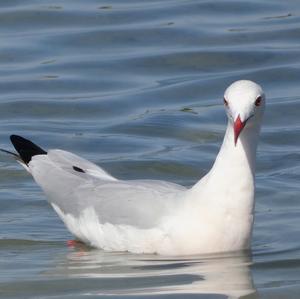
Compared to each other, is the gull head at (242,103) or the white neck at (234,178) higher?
the gull head at (242,103)

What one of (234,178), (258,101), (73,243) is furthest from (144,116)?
(258,101)

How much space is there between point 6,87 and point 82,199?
479cm

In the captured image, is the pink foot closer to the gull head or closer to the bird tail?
the bird tail

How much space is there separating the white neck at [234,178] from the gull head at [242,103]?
7.1 inches

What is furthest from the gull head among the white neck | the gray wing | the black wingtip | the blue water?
the black wingtip

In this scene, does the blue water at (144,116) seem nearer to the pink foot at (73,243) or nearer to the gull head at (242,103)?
the pink foot at (73,243)

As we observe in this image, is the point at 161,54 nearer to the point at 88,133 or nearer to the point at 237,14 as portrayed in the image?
the point at 237,14

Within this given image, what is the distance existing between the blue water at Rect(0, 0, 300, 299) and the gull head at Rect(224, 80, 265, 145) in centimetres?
84

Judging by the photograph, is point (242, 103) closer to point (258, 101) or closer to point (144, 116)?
point (258, 101)

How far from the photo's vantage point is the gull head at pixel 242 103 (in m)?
7.92

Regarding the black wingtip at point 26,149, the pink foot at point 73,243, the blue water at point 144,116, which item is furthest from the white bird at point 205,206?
the black wingtip at point 26,149

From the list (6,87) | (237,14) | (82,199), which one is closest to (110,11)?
(237,14)

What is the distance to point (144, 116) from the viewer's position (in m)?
12.7

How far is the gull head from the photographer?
312 inches
